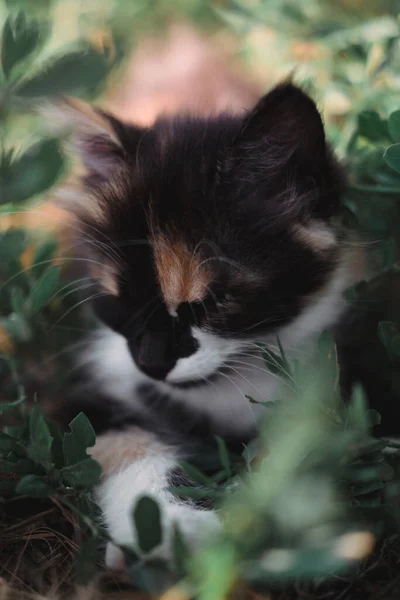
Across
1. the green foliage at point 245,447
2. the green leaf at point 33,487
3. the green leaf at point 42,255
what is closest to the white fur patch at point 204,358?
the green foliage at point 245,447

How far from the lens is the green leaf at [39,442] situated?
100 cm

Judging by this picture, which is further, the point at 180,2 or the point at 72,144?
the point at 180,2

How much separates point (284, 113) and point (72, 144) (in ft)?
1.77

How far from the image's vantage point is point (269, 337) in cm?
131

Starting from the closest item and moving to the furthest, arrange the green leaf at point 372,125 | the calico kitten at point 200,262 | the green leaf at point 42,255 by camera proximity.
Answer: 1. the calico kitten at point 200,262
2. the green leaf at point 372,125
3. the green leaf at point 42,255

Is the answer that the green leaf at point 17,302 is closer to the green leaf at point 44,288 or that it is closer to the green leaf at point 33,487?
the green leaf at point 44,288

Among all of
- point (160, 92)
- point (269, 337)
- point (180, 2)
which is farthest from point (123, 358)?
point (180, 2)

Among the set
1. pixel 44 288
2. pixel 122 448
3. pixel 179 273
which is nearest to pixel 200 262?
pixel 179 273

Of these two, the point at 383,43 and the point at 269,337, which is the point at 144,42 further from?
the point at 269,337

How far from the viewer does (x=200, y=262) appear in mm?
1176

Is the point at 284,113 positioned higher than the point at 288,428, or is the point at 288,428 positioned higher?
the point at 284,113

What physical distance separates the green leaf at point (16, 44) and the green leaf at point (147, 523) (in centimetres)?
56

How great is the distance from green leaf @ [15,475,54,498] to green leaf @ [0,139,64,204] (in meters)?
0.43

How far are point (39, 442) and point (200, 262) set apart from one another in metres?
0.42
